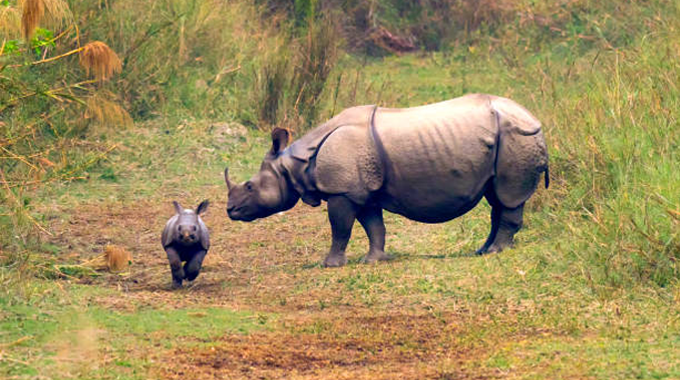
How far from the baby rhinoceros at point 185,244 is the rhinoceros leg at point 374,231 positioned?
1.26 meters

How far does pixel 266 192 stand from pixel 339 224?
2.11 ft

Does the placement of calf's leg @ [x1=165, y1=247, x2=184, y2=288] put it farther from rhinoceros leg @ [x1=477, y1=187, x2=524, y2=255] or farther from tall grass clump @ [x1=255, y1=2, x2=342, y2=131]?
tall grass clump @ [x1=255, y1=2, x2=342, y2=131]

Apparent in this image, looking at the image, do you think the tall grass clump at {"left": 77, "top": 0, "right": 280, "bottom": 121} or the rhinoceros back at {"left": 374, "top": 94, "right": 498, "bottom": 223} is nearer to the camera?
the rhinoceros back at {"left": 374, "top": 94, "right": 498, "bottom": 223}

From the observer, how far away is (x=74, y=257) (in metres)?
8.88

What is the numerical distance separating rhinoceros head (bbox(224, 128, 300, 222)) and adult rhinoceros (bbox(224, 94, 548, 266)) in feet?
0.34

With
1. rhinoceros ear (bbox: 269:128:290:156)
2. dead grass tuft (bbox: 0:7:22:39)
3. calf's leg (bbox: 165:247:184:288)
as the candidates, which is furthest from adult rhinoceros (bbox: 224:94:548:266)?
dead grass tuft (bbox: 0:7:22:39)

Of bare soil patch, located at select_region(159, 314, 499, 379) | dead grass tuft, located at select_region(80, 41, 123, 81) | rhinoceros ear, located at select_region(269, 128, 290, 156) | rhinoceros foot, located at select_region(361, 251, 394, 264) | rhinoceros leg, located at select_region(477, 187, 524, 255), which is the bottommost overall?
rhinoceros foot, located at select_region(361, 251, 394, 264)

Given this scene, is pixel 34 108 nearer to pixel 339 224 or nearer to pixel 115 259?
pixel 115 259

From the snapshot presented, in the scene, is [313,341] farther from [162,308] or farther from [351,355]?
[162,308]

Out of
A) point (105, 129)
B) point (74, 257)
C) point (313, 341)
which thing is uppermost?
point (313, 341)

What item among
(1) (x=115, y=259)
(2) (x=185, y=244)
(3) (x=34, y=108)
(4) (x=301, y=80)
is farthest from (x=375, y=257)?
(4) (x=301, y=80)

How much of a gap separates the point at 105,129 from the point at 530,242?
589cm

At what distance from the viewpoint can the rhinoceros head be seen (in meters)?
8.63

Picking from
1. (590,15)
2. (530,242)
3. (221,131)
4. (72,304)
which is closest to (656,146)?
(530,242)
